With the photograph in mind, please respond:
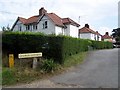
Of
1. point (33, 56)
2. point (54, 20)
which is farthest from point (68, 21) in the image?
point (33, 56)

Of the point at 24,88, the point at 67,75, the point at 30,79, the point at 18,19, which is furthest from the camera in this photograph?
the point at 18,19

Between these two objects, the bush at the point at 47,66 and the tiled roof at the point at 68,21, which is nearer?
the bush at the point at 47,66

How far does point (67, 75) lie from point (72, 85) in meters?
2.68

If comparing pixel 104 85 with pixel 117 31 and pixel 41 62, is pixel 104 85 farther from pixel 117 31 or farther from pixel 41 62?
pixel 117 31

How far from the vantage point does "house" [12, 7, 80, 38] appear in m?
45.1

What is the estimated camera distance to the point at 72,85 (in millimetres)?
12695

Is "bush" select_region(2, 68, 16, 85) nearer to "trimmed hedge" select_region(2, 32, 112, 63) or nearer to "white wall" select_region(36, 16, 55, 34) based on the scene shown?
"trimmed hedge" select_region(2, 32, 112, 63)

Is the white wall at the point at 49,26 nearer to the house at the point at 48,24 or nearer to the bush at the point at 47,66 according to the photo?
the house at the point at 48,24

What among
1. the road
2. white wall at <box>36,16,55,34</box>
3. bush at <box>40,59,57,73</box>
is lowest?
the road

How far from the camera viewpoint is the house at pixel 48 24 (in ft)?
148

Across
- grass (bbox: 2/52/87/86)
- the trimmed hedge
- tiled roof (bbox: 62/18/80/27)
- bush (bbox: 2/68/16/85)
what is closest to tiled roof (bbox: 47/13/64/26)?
tiled roof (bbox: 62/18/80/27)

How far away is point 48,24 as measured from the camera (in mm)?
45469

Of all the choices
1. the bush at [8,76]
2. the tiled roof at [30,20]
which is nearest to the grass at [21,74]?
the bush at [8,76]

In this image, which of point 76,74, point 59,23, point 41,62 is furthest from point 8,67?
point 59,23
